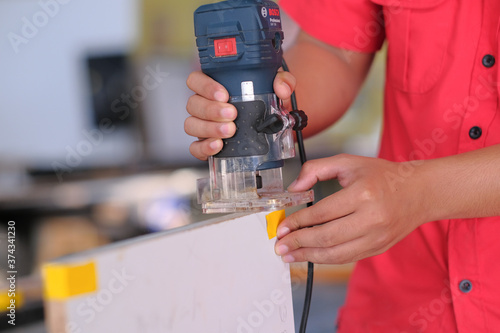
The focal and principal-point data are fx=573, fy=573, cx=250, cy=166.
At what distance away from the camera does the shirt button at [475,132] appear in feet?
3.10

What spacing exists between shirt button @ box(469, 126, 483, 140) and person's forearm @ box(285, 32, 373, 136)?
0.27 metres

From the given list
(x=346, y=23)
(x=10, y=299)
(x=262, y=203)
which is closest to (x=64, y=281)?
(x=262, y=203)

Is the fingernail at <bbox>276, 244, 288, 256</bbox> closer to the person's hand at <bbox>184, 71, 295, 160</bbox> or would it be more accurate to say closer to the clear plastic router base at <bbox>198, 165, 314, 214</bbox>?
the clear plastic router base at <bbox>198, 165, 314, 214</bbox>

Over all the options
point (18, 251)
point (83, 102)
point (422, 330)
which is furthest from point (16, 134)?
point (422, 330)

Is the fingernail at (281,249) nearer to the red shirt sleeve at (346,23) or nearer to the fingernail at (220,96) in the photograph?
the fingernail at (220,96)

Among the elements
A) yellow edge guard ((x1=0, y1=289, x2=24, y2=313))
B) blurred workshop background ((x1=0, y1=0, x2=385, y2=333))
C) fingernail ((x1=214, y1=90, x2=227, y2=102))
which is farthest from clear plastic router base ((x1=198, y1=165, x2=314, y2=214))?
blurred workshop background ((x1=0, y1=0, x2=385, y2=333))

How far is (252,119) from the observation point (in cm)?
80

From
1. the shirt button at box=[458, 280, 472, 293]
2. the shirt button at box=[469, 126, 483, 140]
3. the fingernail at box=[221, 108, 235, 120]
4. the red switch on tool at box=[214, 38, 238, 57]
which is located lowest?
the shirt button at box=[458, 280, 472, 293]

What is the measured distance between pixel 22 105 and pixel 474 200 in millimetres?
3551

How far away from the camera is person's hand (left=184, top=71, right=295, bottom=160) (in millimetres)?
792

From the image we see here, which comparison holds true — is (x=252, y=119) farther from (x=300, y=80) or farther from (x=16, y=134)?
(x=16, y=134)

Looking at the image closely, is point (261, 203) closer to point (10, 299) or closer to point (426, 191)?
point (426, 191)

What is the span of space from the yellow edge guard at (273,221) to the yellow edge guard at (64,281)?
0.31 meters

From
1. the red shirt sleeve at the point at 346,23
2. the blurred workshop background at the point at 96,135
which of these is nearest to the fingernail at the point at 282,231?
the red shirt sleeve at the point at 346,23
